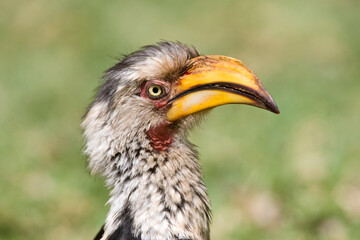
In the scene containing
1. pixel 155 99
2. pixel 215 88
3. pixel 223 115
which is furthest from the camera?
pixel 223 115

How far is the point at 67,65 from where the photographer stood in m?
7.50

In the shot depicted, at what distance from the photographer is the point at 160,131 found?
9.59 ft

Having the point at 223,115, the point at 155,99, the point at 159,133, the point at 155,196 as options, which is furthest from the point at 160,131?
the point at 223,115

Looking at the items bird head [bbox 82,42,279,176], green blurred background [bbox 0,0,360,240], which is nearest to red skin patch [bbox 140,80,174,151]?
bird head [bbox 82,42,279,176]

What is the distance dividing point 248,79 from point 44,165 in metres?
2.92

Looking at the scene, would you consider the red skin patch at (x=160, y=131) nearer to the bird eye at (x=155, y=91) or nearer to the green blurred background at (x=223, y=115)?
the bird eye at (x=155, y=91)

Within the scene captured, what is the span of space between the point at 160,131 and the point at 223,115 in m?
3.34

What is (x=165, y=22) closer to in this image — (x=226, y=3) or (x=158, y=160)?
(x=226, y=3)

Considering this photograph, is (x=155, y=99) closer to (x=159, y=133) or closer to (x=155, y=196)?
(x=159, y=133)

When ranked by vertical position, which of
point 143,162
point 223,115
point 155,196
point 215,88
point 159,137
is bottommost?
point 155,196

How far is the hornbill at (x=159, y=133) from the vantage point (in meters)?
2.80

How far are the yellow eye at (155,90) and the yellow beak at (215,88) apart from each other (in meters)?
0.07

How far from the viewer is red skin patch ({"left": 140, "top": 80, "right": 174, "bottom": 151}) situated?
2.92 metres

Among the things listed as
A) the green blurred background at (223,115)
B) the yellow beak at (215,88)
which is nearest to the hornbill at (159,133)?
the yellow beak at (215,88)
